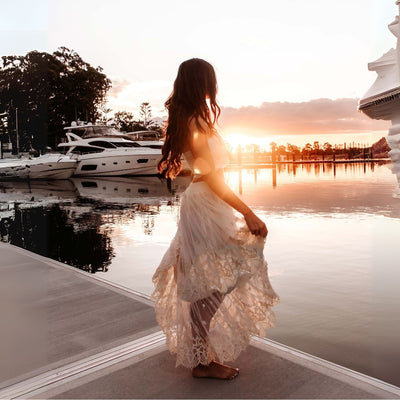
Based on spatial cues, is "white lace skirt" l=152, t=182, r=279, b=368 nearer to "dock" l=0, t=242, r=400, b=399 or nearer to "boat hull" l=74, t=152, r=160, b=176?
"dock" l=0, t=242, r=400, b=399

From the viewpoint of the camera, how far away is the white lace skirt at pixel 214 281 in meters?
2.41

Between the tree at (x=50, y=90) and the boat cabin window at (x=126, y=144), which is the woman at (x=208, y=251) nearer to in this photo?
the boat cabin window at (x=126, y=144)

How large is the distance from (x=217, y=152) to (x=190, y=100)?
312 millimetres

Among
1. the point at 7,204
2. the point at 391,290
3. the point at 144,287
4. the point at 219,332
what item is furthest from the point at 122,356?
the point at 7,204

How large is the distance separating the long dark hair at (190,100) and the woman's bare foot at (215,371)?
47.4 inches

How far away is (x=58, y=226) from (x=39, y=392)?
7.58 m

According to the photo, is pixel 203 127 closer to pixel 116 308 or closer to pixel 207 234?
pixel 207 234

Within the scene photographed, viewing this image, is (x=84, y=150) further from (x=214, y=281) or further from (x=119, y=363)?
(x=214, y=281)

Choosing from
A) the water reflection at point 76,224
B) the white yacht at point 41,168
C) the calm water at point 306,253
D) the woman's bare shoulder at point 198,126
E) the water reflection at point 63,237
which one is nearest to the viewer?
the woman's bare shoulder at point 198,126

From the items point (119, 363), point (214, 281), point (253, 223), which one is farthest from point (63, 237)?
point (253, 223)

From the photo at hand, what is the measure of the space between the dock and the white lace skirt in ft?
0.70

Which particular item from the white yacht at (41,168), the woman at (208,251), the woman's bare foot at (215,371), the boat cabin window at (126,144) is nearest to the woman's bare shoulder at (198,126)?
the woman at (208,251)

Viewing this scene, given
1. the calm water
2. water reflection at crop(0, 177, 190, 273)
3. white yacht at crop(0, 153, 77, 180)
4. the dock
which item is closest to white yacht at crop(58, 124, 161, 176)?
white yacht at crop(0, 153, 77, 180)

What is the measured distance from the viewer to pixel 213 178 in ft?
7.88
